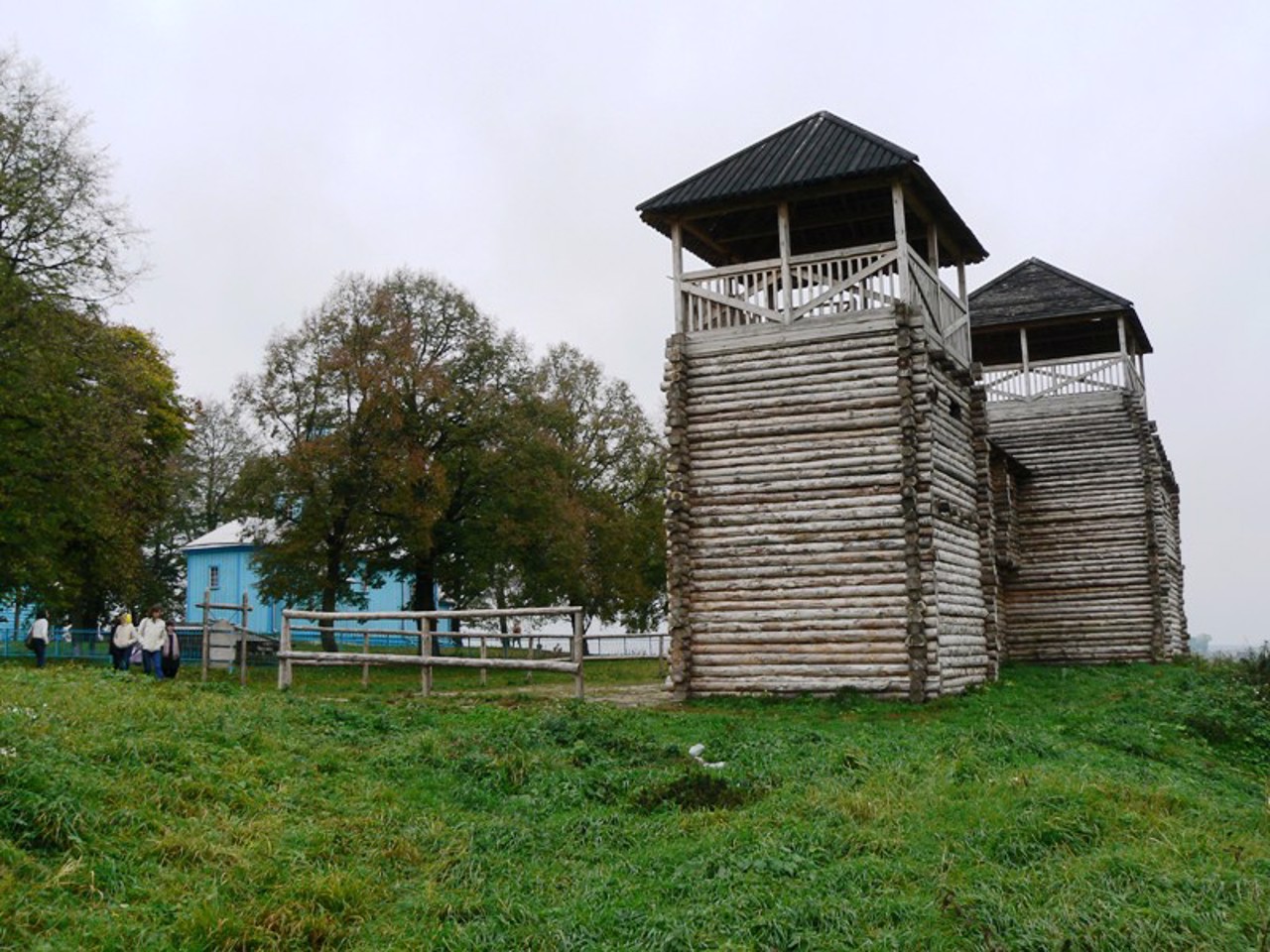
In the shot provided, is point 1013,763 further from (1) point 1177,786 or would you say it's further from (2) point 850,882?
(2) point 850,882

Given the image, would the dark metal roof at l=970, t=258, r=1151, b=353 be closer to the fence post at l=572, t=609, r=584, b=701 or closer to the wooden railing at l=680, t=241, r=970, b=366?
the wooden railing at l=680, t=241, r=970, b=366

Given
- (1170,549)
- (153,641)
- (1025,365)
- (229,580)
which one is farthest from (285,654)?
(229,580)

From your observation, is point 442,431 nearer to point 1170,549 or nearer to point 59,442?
point 59,442

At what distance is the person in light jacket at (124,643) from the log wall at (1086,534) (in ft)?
66.9

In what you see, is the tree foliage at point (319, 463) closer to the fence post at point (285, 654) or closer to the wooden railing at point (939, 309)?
the fence post at point (285, 654)

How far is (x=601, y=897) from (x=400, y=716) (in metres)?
7.06

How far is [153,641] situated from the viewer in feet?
62.9

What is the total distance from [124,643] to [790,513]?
40.3ft

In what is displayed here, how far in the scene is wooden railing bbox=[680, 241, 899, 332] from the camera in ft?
57.1

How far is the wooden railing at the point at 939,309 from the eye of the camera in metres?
17.8

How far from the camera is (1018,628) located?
2852cm

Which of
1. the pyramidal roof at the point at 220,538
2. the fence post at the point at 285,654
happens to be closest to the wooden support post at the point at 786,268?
the fence post at the point at 285,654

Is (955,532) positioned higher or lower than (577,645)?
higher

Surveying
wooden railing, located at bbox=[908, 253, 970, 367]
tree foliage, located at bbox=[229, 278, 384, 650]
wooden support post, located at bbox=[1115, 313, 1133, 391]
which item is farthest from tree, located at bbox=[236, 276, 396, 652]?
wooden support post, located at bbox=[1115, 313, 1133, 391]
